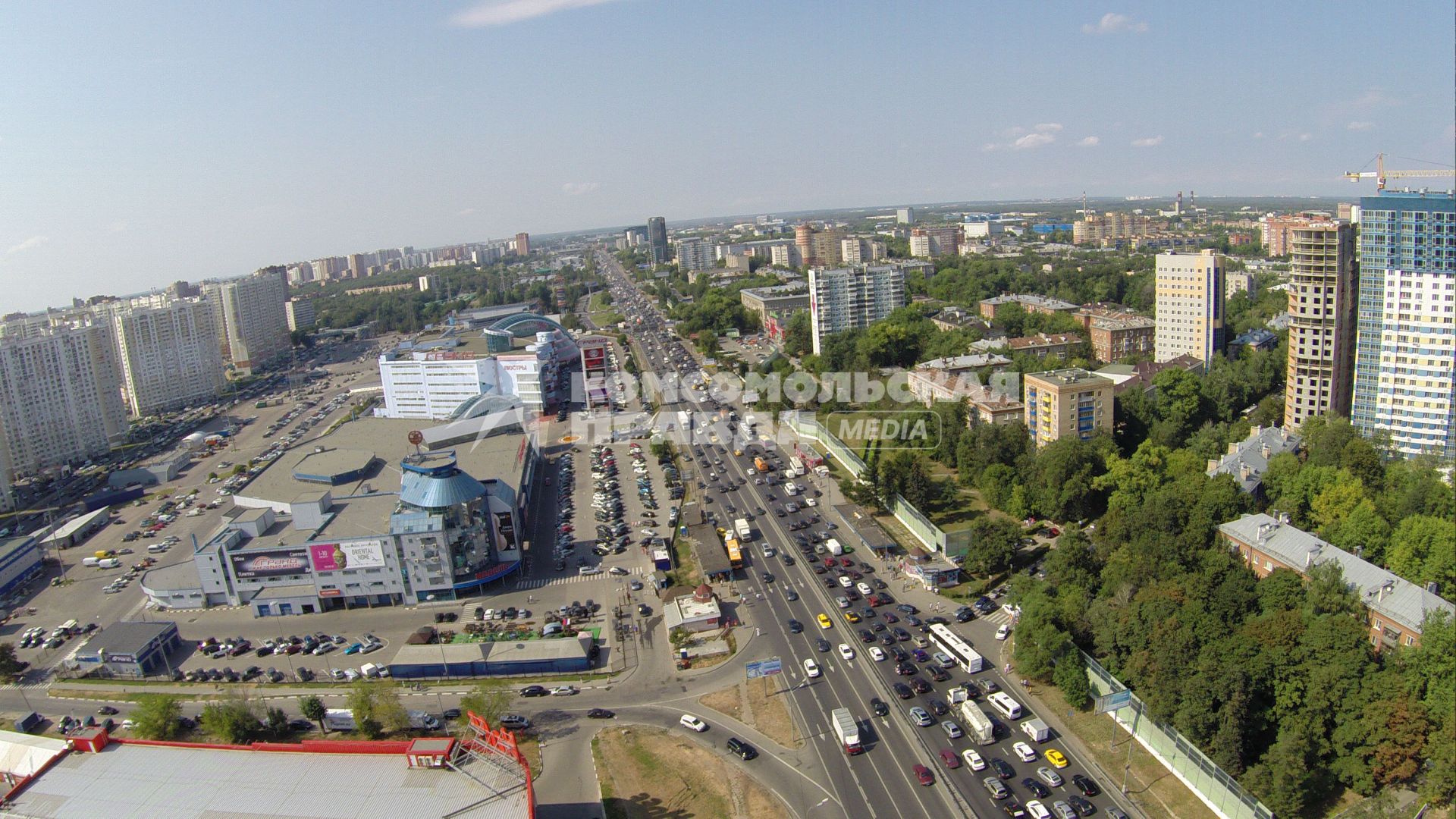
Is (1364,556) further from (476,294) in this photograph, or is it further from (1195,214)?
(1195,214)

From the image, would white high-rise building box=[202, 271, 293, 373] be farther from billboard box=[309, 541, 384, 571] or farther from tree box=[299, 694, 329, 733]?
tree box=[299, 694, 329, 733]

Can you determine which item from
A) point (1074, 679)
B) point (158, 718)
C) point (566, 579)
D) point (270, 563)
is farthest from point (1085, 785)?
point (270, 563)

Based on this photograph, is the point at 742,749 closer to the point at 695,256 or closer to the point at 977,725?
the point at 977,725

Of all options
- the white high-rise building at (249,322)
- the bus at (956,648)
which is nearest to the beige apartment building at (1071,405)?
the bus at (956,648)

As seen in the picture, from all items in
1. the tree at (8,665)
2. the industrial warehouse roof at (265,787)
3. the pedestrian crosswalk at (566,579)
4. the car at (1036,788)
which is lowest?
the car at (1036,788)

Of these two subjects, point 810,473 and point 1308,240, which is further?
point 810,473

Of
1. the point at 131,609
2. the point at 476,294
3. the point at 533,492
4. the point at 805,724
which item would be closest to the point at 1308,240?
the point at 805,724

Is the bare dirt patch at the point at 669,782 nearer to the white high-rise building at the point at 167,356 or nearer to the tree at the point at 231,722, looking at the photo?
the tree at the point at 231,722
